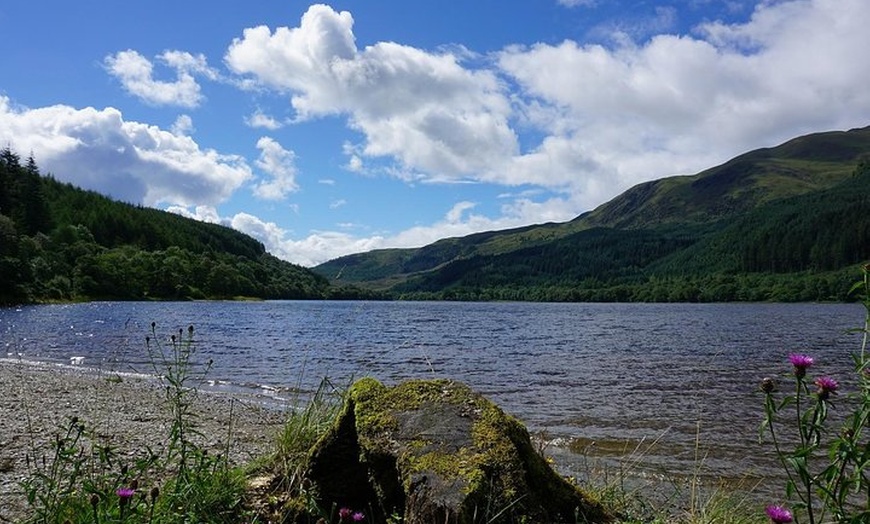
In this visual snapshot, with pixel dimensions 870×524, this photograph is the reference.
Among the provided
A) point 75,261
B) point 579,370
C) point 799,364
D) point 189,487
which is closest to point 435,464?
point 189,487

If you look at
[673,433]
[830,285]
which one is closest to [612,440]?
[673,433]

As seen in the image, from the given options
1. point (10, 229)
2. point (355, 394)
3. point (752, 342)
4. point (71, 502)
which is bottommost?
point (752, 342)

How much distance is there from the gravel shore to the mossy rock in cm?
127

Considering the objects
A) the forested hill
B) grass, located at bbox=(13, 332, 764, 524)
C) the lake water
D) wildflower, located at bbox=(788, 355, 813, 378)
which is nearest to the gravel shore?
grass, located at bbox=(13, 332, 764, 524)

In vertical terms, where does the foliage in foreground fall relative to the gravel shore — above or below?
above

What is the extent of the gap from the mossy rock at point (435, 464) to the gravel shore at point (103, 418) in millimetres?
1266

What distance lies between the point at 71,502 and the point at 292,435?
2.41 m

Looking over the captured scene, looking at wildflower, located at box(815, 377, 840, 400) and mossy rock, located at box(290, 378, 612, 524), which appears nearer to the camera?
wildflower, located at box(815, 377, 840, 400)

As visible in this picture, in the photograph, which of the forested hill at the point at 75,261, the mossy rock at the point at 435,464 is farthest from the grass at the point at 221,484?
the forested hill at the point at 75,261

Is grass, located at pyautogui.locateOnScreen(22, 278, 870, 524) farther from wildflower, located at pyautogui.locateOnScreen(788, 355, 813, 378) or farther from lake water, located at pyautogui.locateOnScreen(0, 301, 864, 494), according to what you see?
lake water, located at pyautogui.locateOnScreen(0, 301, 864, 494)

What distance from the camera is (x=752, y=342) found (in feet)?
166

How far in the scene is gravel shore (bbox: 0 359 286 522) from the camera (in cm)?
857

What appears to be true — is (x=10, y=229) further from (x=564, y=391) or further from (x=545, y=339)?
(x=564, y=391)

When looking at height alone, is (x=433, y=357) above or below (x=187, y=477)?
below
